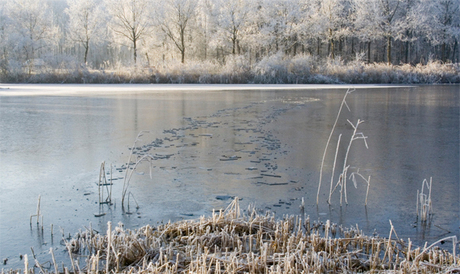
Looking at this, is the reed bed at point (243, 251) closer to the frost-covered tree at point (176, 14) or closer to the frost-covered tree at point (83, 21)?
the frost-covered tree at point (176, 14)

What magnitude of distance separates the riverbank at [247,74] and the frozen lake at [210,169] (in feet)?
58.4

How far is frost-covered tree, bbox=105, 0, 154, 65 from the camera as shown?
42000mm

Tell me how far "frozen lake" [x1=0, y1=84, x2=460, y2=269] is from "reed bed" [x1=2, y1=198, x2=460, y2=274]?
0.34 meters

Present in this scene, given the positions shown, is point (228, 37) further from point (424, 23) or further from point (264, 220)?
point (264, 220)

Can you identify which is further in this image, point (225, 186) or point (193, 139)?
point (193, 139)

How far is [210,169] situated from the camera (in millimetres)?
5590

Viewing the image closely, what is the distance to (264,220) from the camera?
11.4ft

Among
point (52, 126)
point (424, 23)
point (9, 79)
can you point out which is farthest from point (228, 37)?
point (52, 126)

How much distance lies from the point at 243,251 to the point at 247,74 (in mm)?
26169

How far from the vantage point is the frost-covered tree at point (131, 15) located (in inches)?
1654

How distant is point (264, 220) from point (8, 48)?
1737 inches

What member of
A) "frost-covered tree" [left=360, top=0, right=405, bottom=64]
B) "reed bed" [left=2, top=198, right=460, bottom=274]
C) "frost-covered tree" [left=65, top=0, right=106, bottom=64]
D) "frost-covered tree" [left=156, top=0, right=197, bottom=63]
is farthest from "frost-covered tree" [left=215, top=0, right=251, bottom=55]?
"reed bed" [left=2, top=198, right=460, bottom=274]

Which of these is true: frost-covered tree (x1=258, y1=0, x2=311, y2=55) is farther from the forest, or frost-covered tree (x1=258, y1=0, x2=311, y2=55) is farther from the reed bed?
the reed bed

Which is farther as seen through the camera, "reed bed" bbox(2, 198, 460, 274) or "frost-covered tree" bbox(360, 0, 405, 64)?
"frost-covered tree" bbox(360, 0, 405, 64)
